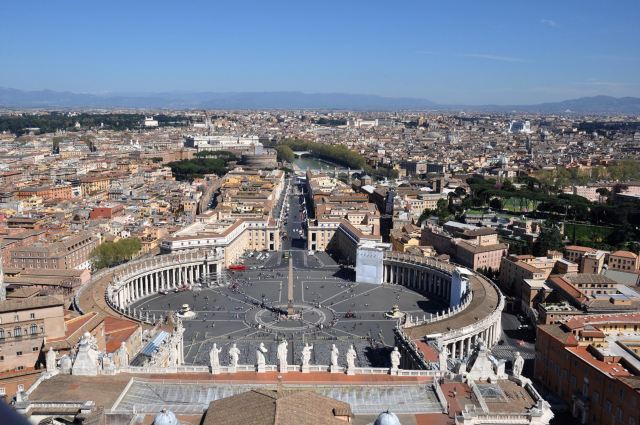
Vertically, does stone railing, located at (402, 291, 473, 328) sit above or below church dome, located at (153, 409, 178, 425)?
below

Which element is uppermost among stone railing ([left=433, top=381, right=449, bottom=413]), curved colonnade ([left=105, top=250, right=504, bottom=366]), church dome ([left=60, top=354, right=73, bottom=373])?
church dome ([left=60, top=354, right=73, bottom=373])

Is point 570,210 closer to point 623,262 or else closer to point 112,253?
point 623,262

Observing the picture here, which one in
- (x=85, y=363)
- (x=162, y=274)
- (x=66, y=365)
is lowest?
(x=162, y=274)

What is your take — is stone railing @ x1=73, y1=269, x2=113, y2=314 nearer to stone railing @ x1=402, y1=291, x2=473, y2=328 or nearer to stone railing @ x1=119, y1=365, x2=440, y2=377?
stone railing @ x1=119, y1=365, x2=440, y2=377

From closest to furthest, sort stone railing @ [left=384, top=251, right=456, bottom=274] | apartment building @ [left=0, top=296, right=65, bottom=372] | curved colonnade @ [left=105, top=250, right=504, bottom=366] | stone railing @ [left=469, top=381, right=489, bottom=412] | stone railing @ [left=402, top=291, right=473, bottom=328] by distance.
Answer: stone railing @ [left=469, top=381, right=489, bottom=412], apartment building @ [left=0, top=296, right=65, bottom=372], curved colonnade @ [left=105, top=250, right=504, bottom=366], stone railing @ [left=402, top=291, right=473, bottom=328], stone railing @ [left=384, top=251, right=456, bottom=274]

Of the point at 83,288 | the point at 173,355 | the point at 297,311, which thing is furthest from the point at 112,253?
the point at 173,355

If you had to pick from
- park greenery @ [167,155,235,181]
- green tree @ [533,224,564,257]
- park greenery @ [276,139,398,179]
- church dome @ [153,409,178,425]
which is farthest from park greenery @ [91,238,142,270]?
park greenery @ [276,139,398,179]

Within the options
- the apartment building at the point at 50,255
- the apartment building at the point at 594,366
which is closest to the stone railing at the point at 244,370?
the apartment building at the point at 594,366
